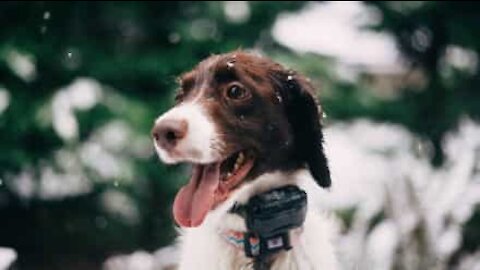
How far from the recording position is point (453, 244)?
257 centimetres

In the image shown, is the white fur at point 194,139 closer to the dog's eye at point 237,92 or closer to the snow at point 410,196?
the dog's eye at point 237,92

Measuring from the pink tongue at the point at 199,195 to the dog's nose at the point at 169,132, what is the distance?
0.31 feet

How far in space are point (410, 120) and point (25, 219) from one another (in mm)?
1097

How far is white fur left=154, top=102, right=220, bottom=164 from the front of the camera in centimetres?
138

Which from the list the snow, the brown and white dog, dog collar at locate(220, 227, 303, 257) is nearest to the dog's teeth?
the brown and white dog

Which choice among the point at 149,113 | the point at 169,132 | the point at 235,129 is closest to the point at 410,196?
the point at 149,113

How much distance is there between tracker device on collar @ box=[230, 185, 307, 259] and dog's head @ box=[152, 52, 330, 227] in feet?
0.14

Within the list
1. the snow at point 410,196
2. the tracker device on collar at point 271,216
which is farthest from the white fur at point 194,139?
the snow at point 410,196

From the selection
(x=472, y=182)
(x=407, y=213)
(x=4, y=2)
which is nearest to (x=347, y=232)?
(x=407, y=213)

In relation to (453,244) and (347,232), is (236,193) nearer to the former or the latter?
(347,232)

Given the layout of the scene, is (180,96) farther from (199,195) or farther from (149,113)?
(149,113)

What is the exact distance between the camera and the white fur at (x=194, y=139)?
1.38 m

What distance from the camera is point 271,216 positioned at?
1.50 metres

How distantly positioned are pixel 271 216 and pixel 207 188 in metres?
Result: 0.13
